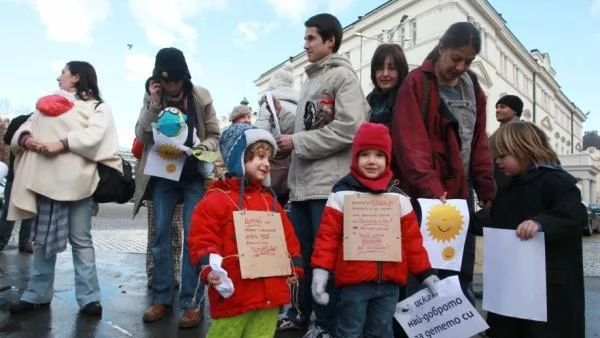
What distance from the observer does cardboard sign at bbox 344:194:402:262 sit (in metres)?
2.67

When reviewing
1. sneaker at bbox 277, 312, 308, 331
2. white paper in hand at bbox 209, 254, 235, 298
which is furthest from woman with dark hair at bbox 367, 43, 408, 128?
white paper in hand at bbox 209, 254, 235, 298

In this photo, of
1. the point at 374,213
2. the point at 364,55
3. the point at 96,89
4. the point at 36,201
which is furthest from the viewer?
the point at 364,55

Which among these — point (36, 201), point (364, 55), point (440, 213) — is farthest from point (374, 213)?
point (364, 55)

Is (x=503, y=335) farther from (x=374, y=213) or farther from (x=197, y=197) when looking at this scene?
(x=197, y=197)

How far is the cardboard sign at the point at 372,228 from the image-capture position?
267 centimetres

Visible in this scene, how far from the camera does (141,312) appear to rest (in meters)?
4.04

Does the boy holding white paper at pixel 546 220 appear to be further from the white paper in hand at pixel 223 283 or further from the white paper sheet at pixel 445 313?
the white paper in hand at pixel 223 283

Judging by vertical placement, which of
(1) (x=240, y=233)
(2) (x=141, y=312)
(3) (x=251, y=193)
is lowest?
(2) (x=141, y=312)

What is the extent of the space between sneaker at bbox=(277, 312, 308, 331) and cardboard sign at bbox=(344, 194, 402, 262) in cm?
123

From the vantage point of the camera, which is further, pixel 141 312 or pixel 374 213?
pixel 141 312

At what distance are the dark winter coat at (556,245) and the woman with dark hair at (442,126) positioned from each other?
391mm

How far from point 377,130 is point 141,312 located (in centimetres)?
259

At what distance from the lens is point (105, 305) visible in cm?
424

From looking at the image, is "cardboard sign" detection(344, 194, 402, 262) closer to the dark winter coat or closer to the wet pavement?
the dark winter coat
